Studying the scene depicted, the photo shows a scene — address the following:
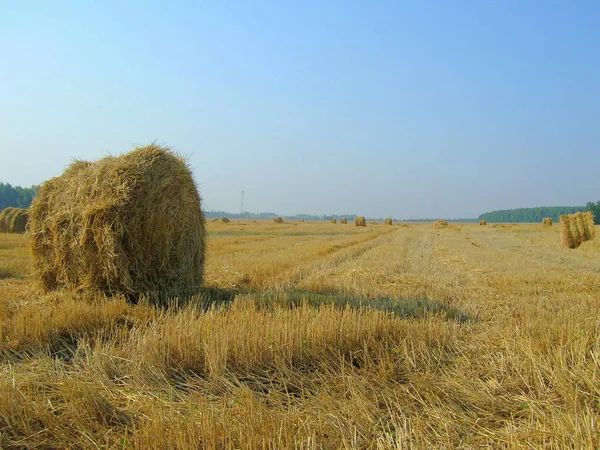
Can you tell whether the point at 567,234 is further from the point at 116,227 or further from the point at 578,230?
the point at 116,227

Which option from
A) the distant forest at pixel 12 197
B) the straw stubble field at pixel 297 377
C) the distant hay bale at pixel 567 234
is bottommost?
the straw stubble field at pixel 297 377

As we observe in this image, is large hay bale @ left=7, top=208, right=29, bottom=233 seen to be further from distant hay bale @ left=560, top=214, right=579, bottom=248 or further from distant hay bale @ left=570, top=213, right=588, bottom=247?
distant hay bale @ left=570, top=213, right=588, bottom=247

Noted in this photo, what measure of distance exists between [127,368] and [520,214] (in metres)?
194

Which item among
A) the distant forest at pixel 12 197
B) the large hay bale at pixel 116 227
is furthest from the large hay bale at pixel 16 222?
the distant forest at pixel 12 197

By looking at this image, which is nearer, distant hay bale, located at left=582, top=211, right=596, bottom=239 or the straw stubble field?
the straw stubble field

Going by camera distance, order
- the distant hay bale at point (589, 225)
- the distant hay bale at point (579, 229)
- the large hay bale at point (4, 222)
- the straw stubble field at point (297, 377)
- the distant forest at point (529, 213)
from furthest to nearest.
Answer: the distant forest at point (529, 213), the large hay bale at point (4, 222), the distant hay bale at point (579, 229), the distant hay bale at point (589, 225), the straw stubble field at point (297, 377)

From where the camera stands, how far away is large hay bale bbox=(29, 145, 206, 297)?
21.9 feet

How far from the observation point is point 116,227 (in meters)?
6.66

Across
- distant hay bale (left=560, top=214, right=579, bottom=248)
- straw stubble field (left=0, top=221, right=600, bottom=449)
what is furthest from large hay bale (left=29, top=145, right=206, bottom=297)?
distant hay bale (left=560, top=214, right=579, bottom=248)

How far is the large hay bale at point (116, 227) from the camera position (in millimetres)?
6676

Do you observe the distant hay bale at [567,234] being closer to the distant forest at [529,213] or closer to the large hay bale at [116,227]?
the large hay bale at [116,227]

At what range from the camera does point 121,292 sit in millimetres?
6789

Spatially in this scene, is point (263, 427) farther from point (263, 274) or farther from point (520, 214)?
point (520, 214)

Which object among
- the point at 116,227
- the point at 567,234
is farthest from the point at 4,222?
the point at 567,234
